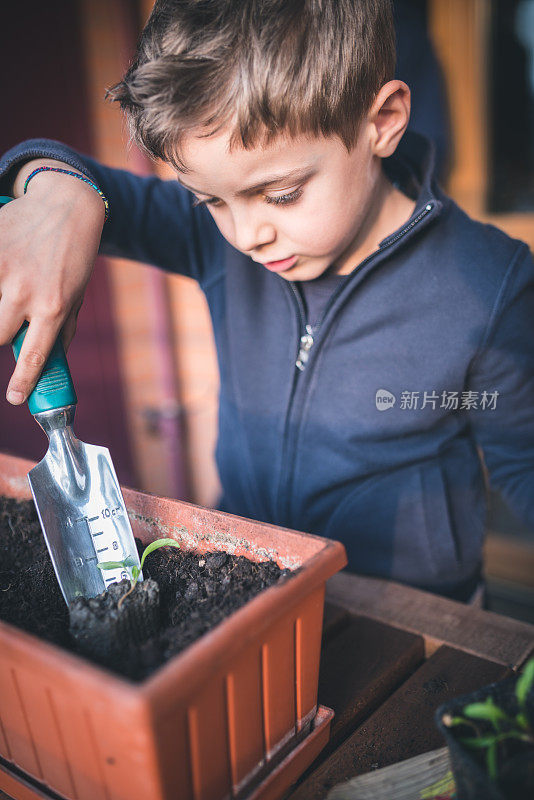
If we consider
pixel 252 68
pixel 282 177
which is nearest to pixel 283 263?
pixel 282 177

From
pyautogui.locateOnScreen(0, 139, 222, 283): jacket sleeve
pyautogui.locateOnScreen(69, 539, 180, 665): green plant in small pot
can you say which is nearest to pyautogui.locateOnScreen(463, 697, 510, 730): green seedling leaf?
pyautogui.locateOnScreen(69, 539, 180, 665): green plant in small pot

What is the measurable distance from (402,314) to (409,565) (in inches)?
19.9

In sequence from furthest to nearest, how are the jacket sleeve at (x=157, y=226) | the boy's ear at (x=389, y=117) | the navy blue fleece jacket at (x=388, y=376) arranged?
the jacket sleeve at (x=157, y=226) → the navy blue fleece jacket at (x=388, y=376) → the boy's ear at (x=389, y=117)

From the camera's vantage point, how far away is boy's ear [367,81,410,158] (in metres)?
0.83

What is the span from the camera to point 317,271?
0.98 m

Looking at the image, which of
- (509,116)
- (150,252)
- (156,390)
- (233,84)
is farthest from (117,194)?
(156,390)

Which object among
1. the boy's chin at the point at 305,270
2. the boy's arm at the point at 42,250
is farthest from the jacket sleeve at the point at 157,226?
the boy's chin at the point at 305,270

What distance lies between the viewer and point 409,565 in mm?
1219

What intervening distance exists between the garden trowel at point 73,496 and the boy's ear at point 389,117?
0.52 m

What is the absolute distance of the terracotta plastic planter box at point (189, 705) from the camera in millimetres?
456

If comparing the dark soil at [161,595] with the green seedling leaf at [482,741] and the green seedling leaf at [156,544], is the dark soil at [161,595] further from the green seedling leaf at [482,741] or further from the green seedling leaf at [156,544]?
the green seedling leaf at [482,741]

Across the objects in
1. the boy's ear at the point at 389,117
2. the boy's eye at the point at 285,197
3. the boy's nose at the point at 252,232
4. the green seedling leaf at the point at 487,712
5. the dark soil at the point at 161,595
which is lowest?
the dark soil at the point at 161,595

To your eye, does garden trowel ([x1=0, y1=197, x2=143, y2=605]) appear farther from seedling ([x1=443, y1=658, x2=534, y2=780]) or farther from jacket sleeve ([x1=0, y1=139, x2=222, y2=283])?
jacket sleeve ([x1=0, y1=139, x2=222, y2=283])

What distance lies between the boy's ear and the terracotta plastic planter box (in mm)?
566
